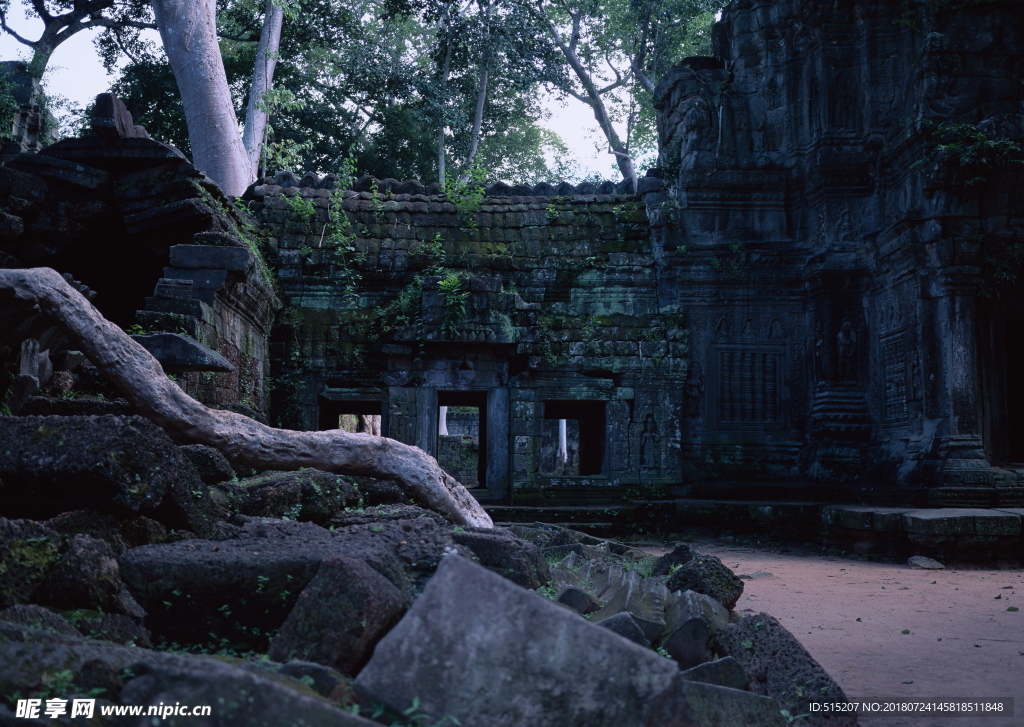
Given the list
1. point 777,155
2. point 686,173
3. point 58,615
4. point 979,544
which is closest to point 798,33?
point 777,155

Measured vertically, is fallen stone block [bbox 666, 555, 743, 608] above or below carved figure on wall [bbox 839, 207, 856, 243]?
below

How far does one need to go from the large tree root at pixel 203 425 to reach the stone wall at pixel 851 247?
6.31 m

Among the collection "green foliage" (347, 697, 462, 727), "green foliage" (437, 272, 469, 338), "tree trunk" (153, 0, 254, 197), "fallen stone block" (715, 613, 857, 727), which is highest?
"tree trunk" (153, 0, 254, 197)

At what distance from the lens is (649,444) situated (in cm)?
1021

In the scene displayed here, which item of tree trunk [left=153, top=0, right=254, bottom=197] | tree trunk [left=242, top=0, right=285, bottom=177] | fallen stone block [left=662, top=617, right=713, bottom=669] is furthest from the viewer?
tree trunk [left=242, top=0, right=285, bottom=177]

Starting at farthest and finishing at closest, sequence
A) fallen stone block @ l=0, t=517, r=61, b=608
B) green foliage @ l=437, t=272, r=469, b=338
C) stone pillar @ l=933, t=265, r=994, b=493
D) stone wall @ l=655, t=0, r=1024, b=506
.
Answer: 1. green foliage @ l=437, t=272, r=469, b=338
2. stone wall @ l=655, t=0, r=1024, b=506
3. stone pillar @ l=933, t=265, r=994, b=493
4. fallen stone block @ l=0, t=517, r=61, b=608

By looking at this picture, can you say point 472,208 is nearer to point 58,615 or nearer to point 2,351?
point 2,351

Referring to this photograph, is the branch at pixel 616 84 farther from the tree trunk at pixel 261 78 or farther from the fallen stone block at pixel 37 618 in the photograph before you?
the fallen stone block at pixel 37 618

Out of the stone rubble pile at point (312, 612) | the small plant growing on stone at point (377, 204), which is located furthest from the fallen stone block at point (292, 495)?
the small plant growing on stone at point (377, 204)

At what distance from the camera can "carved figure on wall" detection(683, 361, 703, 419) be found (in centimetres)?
1074

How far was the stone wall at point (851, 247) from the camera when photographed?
9078 millimetres

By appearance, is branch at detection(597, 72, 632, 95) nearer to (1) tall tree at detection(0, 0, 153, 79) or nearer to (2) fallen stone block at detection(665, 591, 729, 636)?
(1) tall tree at detection(0, 0, 153, 79)

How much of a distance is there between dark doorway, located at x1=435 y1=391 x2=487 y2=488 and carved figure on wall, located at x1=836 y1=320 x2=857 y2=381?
447 cm

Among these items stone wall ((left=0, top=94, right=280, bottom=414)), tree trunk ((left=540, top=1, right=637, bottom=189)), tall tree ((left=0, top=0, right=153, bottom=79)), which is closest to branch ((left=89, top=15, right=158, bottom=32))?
tall tree ((left=0, top=0, right=153, bottom=79))
